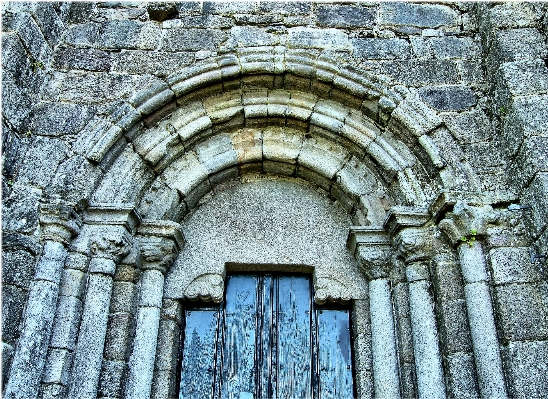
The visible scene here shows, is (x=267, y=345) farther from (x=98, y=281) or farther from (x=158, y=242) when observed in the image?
(x=98, y=281)

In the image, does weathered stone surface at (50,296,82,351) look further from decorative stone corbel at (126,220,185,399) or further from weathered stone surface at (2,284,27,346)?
decorative stone corbel at (126,220,185,399)

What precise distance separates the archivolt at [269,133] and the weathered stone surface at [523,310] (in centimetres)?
91

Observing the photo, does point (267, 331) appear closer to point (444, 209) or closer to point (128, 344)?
point (128, 344)

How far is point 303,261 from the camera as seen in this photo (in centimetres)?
436

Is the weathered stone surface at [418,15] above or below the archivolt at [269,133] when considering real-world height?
above

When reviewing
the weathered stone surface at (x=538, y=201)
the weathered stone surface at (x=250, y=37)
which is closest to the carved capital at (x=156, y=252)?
the weathered stone surface at (x=250, y=37)

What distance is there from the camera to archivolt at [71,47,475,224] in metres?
4.26

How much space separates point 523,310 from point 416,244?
800 millimetres

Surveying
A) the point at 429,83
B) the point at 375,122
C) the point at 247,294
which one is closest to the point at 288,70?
the point at 375,122

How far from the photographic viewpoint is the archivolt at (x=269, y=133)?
426 cm

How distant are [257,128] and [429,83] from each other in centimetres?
147

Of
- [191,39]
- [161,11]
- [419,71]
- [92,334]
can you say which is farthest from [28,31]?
[419,71]

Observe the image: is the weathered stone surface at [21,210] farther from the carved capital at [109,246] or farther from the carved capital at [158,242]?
the carved capital at [158,242]

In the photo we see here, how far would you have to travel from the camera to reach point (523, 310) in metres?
3.48
